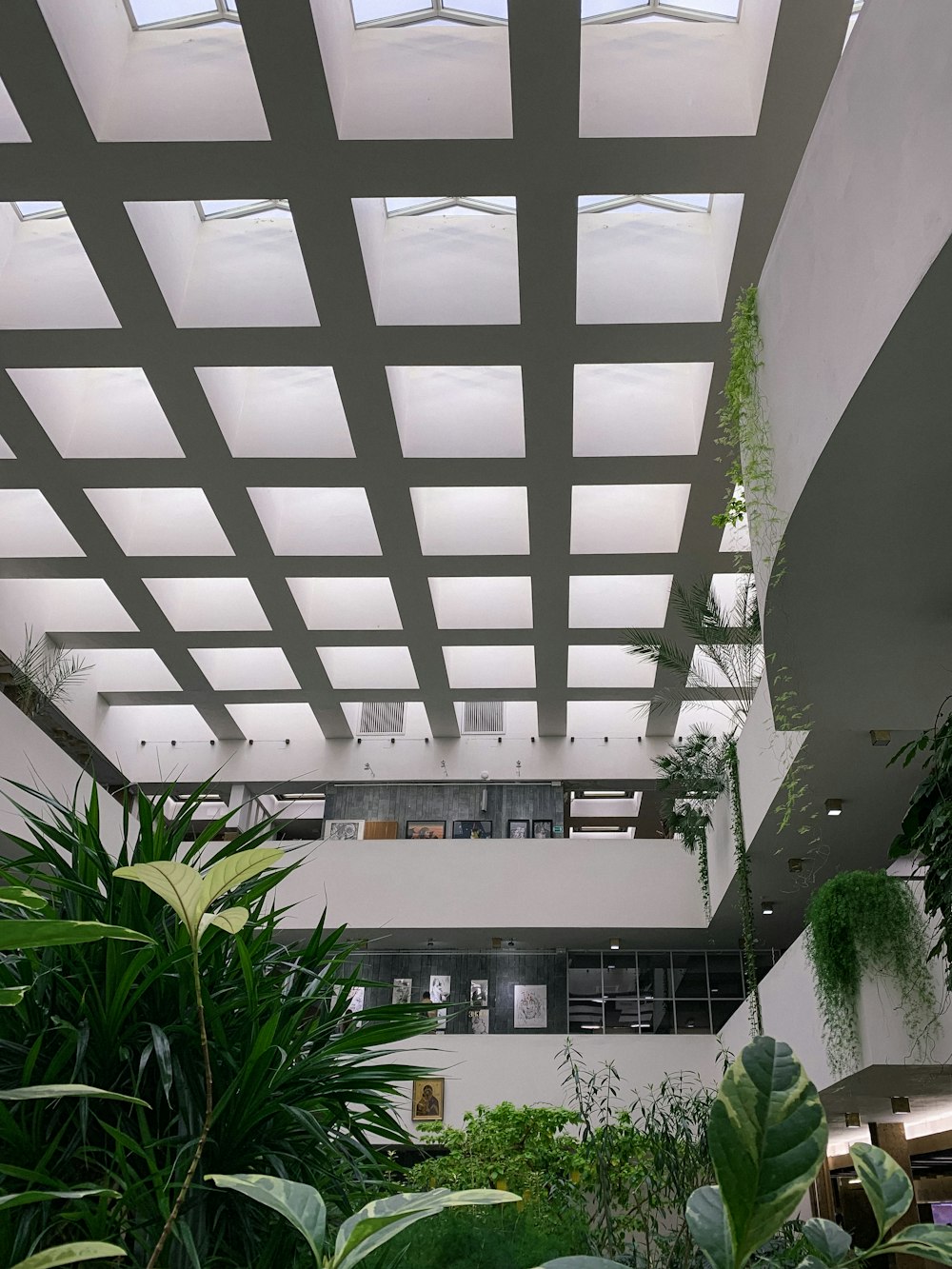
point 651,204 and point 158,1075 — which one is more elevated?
point 651,204

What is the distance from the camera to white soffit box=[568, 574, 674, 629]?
13.4 metres

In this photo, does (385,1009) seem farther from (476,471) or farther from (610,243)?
(476,471)

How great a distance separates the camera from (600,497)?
12.1m

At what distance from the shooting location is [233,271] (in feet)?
29.5

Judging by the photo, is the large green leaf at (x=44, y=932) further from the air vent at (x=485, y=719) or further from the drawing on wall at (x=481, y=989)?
the air vent at (x=485, y=719)

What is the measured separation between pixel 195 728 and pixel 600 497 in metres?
8.01

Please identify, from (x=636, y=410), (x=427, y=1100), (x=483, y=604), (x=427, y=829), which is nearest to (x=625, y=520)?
(x=636, y=410)

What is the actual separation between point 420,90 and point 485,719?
10798 millimetres

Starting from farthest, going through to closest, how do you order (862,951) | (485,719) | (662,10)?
(485,719)
(862,951)
(662,10)

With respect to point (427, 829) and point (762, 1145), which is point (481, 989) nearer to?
point (427, 829)

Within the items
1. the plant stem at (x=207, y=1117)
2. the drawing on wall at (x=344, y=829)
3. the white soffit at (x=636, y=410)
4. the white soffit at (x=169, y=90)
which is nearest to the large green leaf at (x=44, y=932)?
the plant stem at (x=207, y=1117)

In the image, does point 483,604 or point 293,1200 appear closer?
point 293,1200

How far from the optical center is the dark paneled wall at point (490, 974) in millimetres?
15523

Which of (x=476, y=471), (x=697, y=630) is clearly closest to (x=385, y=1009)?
(x=476, y=471)
